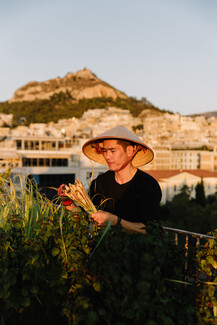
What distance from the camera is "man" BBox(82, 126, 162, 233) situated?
246cm

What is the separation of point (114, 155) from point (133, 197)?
16.6 inches

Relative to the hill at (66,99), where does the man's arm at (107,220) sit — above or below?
below

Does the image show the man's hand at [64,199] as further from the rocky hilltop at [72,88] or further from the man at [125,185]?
the rocky hilltop at [72,88]

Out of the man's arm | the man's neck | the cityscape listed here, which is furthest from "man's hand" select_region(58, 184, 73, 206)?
the cityscape

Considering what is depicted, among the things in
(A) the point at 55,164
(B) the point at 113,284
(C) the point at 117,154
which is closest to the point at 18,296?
(B) the point at 113,284

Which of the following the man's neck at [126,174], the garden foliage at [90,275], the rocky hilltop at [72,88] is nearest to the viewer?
the garden foliage at [90,275]

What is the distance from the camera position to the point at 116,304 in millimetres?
1678

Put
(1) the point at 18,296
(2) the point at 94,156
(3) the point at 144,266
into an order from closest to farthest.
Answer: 1. (3) the point at 144,266
2. (1) the point at 18,296
3. (2) the point at 94,156

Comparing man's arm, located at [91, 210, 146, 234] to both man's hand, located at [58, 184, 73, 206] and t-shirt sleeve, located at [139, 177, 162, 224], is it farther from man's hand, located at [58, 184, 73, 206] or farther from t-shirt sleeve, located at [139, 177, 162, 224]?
man's hand, located at [58, 184, 73, 206]

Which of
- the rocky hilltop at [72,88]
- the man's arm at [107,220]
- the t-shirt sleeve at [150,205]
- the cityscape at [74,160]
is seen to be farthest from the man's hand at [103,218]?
the rocky hilltop at [72,88]

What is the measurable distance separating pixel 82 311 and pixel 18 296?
534mm

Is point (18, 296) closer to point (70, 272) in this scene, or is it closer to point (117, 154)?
point (70, 272)

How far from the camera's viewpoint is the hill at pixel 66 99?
12838cm

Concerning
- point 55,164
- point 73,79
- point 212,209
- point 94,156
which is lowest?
point 212,209
